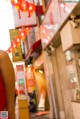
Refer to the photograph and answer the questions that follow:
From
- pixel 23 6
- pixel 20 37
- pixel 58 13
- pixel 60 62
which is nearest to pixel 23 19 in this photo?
pixel 23 6

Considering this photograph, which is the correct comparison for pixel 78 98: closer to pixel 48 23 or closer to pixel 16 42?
pixel 48 23

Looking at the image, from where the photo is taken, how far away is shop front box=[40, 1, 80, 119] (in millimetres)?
6277

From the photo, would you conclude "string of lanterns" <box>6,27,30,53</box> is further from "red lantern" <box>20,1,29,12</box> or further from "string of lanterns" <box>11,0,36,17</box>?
"red lantern" <box>20,1,29,12</box>

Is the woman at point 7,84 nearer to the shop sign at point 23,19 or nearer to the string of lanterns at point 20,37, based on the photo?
the shop sign at point 23,19

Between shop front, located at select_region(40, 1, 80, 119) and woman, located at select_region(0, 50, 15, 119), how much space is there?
3.63m

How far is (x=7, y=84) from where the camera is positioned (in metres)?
1.62

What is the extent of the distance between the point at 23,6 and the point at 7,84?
26.7 ft

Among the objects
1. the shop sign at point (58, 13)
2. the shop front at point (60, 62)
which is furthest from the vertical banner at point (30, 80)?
the shop sign at point (58, 13)

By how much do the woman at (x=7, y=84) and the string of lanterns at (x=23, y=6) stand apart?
795 cm

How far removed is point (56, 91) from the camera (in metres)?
9.65

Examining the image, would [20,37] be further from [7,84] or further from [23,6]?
[7,84]

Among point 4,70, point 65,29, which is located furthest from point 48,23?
point 4,70

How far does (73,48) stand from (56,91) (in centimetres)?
381

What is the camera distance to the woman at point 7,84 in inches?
62.4
